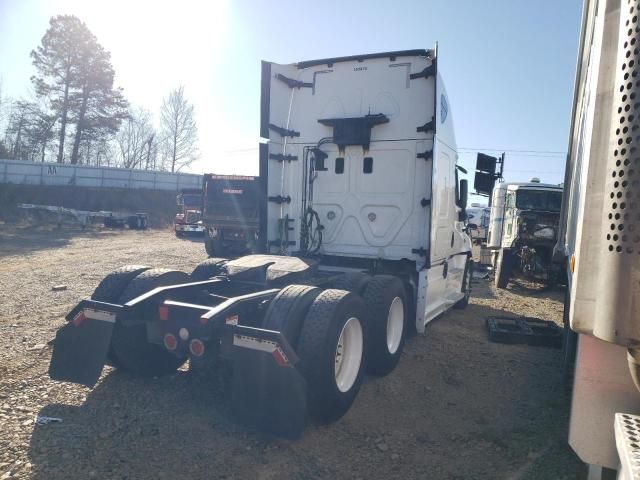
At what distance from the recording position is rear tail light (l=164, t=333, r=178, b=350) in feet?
12.8

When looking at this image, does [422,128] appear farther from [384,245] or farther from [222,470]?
[222,470]

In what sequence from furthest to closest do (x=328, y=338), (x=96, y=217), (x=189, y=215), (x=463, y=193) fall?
1. (x=96, y=217)
2. (x=189, y=215)
3. (x=463, y=193)
4. (x=328, y=338)

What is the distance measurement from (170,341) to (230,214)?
41.1ft

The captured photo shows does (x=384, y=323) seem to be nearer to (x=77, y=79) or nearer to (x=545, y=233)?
(x=545, y=233)

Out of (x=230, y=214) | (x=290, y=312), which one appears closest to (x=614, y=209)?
(x=290, y=312)

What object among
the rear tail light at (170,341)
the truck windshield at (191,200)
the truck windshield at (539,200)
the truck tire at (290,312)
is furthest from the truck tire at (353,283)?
the truck windshield at (191,200)

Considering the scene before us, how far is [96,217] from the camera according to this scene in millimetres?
26750

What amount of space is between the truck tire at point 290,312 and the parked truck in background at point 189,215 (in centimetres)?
2014

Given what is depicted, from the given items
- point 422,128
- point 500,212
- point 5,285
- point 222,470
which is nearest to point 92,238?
point 5,285

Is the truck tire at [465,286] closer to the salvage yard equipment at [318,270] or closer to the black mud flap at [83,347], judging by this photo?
the salvage yard equipment at [318,270]

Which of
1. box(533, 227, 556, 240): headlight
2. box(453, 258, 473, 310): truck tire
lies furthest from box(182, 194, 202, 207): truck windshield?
box(453, 258, 473, 310): truck tire

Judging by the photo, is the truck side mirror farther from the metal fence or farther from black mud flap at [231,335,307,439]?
the metal fence

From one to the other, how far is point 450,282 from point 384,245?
79.0 inches

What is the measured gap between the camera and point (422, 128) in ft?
20.2
